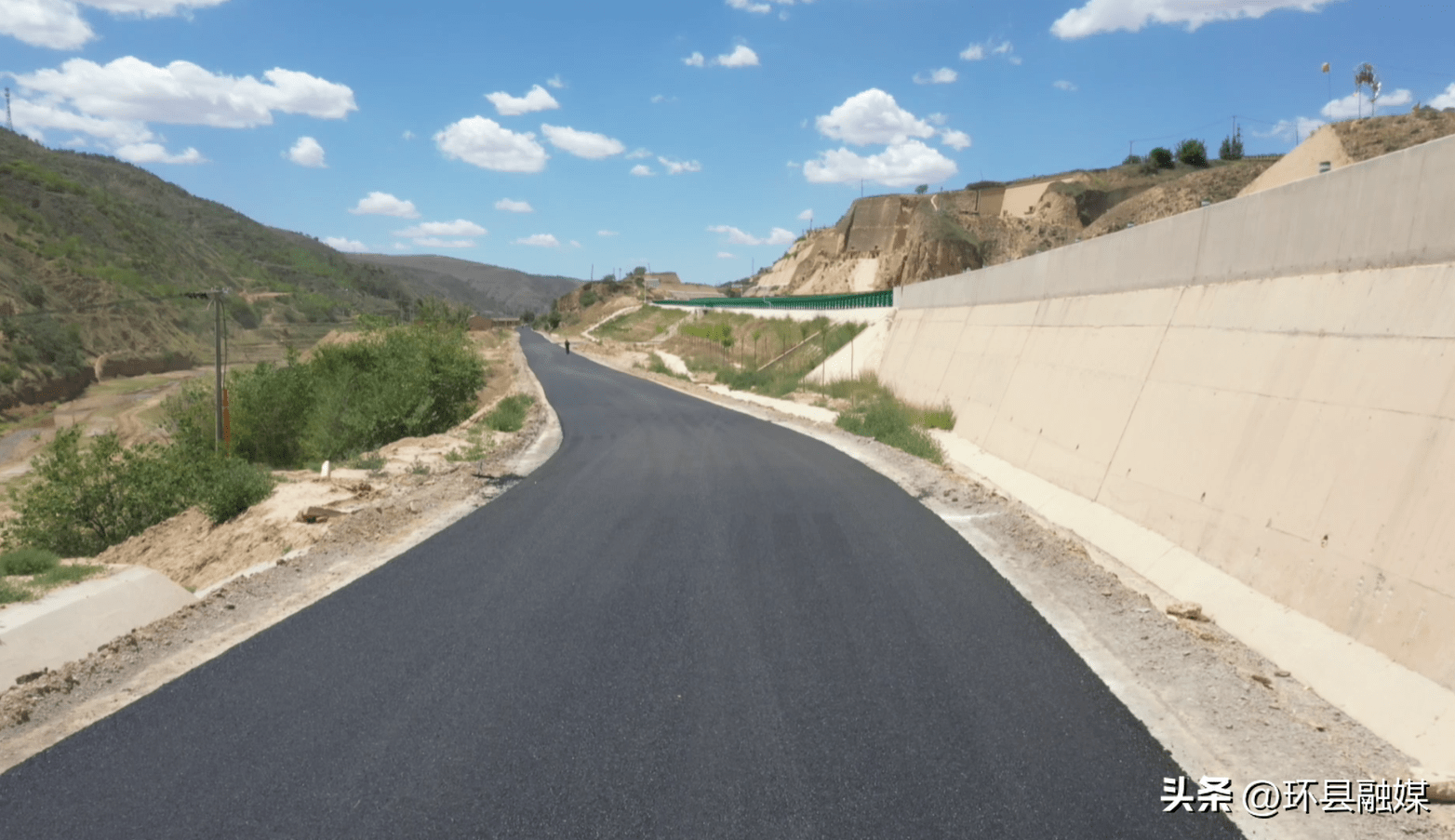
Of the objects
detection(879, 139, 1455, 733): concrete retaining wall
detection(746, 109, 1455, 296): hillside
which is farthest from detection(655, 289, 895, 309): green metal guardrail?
detection(879, 139, 1455, 733): concrete retaining wall

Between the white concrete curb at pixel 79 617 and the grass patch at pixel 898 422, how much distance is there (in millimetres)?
12935

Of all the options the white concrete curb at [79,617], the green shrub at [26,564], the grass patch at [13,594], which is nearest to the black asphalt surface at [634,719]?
the white concrete curb at [79,617]

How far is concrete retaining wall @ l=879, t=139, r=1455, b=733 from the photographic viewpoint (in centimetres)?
682

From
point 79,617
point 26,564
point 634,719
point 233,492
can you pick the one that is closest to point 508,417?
point 233,492

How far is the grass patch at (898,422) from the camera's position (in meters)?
20.1

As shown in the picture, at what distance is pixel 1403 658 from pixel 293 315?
350 ft

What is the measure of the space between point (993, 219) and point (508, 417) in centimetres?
6026

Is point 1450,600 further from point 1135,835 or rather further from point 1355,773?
point 1135,835

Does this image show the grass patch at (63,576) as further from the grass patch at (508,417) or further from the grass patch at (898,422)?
the grass patch at (508,417)

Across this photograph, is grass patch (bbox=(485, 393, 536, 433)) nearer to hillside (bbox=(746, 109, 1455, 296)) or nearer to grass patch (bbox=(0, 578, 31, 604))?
grass patch (bbox=(0, 578, 31, 604))

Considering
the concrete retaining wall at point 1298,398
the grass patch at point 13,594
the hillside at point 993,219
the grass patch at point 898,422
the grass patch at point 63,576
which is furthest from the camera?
the hillside at point 993,219

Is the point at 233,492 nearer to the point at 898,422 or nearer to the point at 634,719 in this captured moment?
the point at 634,719

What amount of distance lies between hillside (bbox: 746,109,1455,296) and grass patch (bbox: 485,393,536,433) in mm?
33100

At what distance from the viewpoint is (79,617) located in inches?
344
